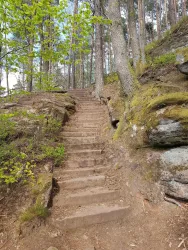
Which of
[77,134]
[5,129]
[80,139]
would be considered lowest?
[80,139]

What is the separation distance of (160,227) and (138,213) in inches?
18.5

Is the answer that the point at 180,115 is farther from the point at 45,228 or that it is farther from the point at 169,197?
the point at 45,228

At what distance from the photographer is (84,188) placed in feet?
13.0

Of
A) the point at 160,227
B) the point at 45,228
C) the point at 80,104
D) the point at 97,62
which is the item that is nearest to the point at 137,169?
the point at 160,227

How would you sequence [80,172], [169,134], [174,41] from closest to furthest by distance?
[169,134] < [80,172] < [174,41]

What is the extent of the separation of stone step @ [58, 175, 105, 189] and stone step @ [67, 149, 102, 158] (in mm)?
917

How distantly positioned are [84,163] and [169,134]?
231 centimetres

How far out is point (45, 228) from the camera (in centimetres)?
295

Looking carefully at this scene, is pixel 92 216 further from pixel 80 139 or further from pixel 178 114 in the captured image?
pixel 80 139

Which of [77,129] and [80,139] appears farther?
[77,129]

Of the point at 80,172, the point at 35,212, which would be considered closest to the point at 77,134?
the point at 80,172

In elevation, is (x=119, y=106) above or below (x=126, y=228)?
above

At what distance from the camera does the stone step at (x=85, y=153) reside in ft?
16.1

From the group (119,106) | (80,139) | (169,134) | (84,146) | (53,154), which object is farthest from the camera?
(119,106)
